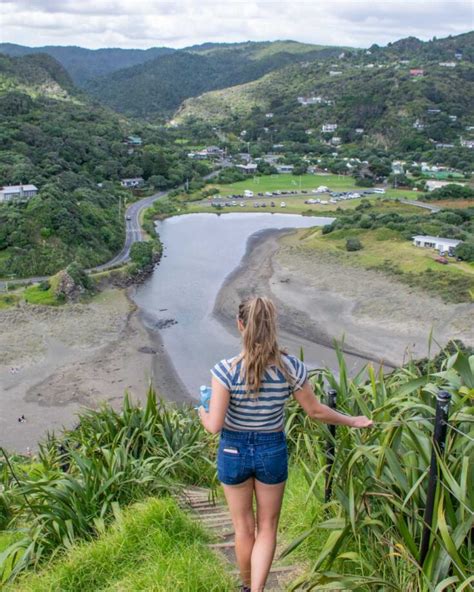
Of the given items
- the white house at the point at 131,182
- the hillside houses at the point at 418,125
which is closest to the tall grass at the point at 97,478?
the white house at the point at 131,182

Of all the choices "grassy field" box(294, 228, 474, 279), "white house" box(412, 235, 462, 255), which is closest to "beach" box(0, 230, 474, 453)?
"grassy field" box(294, 228, 474, 279)

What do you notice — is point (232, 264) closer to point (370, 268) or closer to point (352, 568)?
point (370, 268)

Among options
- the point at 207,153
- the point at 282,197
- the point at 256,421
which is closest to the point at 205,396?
the point at 256,421

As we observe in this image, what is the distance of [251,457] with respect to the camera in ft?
10.2

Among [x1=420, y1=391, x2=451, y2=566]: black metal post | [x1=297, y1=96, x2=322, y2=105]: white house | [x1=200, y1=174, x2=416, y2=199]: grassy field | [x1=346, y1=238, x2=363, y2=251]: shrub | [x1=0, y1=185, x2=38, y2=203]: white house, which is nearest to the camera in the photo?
[x1=420, y1=391, x2=451, y2=566]: black metal post

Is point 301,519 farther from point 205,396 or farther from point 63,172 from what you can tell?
point 63,172

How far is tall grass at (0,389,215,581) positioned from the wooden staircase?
0.19 m

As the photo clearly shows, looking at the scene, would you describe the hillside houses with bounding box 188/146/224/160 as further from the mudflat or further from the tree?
the mudflat

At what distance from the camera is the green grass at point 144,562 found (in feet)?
10.3

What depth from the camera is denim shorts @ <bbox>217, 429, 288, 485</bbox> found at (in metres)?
3.12

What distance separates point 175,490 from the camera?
4.55m

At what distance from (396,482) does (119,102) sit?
171 meters

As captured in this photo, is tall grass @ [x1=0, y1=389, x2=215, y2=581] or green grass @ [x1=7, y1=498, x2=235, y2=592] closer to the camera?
green grass @ [x1=7, y1=498, x2=235, y2=592]

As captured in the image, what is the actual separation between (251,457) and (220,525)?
1.26 meters
